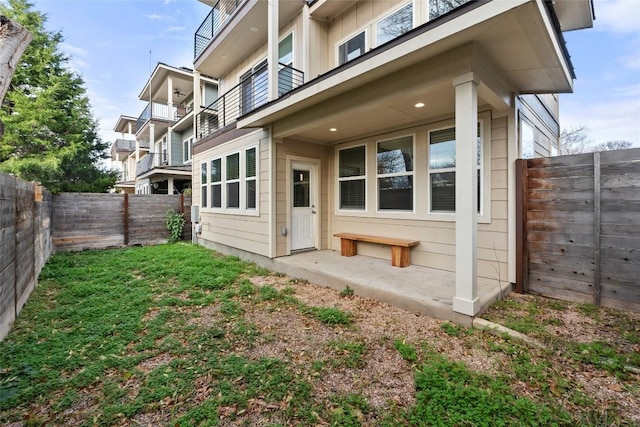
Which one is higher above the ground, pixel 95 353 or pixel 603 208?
pixel 603 208

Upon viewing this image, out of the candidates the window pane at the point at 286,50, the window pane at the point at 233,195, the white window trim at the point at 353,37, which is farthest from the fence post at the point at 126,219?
the white window trim at the point at 353,37

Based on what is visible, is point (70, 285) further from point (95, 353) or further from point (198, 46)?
point (198, 46)

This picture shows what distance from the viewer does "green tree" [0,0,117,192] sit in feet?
28.7

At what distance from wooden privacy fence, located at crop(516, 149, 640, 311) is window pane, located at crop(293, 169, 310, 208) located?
410 centimetres

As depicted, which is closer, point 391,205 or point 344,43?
point 391,205

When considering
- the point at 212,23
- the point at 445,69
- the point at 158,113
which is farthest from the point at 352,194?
the point at 158,113

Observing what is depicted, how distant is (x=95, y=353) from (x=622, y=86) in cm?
1943

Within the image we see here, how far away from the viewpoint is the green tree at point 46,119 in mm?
8758

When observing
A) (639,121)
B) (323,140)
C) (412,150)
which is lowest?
(412,150)

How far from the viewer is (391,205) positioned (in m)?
5.60

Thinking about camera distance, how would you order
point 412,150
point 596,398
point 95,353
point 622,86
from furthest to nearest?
point 622,86 < point 412,150 < point 95,353 < point 596,398

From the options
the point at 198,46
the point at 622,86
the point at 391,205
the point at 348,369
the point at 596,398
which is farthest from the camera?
the point at 622,86

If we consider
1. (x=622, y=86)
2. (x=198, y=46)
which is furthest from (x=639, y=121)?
(x=198, y=46)

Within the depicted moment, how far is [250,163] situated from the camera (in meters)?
6.66
